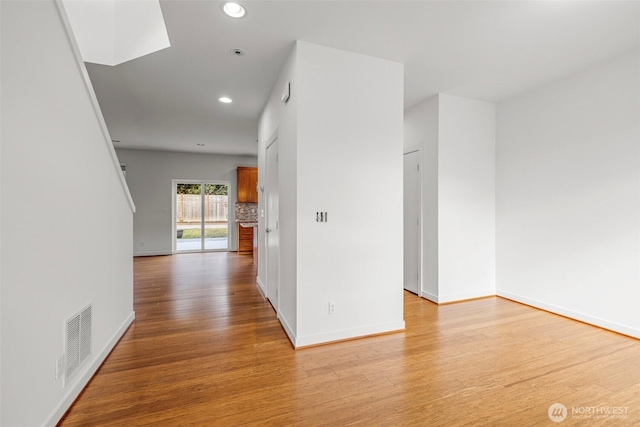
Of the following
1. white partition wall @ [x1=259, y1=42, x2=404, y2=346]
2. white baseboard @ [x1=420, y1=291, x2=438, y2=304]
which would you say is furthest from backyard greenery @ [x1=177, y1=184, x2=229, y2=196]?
white baseboard @ [x1=420, y1=291, x2=438, y2=304]

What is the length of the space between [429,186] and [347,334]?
2278 mm

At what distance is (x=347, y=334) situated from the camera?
2.71 m

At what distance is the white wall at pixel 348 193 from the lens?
258 cm

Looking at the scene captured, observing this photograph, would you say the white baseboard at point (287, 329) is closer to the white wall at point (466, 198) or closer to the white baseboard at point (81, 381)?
the white baseboard at point (81, 381)

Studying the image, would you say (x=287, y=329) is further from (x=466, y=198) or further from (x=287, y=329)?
(x=466, y=198)

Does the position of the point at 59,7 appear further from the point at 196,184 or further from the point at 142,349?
the point at 196,184

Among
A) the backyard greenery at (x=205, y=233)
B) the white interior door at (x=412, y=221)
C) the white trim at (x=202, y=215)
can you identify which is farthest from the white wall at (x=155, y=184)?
the white interior door at (x=412, y=221)

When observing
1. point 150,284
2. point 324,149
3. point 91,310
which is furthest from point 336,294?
point 150,284

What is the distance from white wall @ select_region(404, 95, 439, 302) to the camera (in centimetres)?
378

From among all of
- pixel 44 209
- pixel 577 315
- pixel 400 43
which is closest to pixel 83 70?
pixel 44 209

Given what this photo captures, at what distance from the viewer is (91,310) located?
211 cm

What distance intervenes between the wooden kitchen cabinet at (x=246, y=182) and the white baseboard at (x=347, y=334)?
6229 mm

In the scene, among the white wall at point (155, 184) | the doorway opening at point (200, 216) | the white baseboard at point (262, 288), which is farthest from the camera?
the doorway opening at point (200, 216)

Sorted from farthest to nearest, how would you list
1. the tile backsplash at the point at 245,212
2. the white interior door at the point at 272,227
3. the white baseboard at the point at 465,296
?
the tile backsplash at the point at 245,212
the white baseboard at the point at 465,296
the white interior door at the point at 272,227
